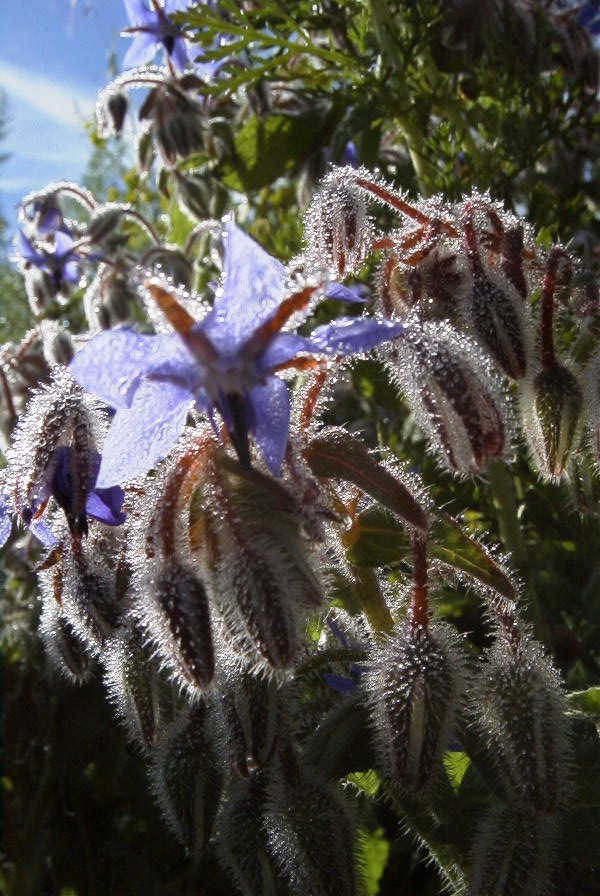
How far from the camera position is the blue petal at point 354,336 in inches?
26.4

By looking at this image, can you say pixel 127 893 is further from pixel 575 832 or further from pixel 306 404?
pixel 306 404

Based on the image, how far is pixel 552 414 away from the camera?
867mm

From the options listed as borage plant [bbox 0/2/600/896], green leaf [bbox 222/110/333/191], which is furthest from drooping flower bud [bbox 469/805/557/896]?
green leaf [bbox 222/110/333/191]

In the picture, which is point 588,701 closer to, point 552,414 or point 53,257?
point 552,414

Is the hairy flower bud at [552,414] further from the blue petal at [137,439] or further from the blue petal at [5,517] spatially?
the blue petal at [5,517]

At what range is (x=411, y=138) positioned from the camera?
59.7 inches

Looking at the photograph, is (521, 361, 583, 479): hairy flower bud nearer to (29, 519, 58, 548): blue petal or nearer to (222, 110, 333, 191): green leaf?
(29, 519, 58, 548): blue petal

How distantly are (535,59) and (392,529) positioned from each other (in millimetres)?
1078

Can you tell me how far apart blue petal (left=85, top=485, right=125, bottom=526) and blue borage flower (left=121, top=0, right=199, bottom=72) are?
1228mm

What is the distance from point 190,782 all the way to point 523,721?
279 millimetres

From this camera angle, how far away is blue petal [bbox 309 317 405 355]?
2.20 ft

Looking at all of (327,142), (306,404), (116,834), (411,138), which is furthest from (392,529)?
(327,142)

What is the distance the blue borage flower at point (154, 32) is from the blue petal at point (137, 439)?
132cm

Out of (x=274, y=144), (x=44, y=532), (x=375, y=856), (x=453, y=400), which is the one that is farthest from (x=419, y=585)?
(x=274, y=144)
